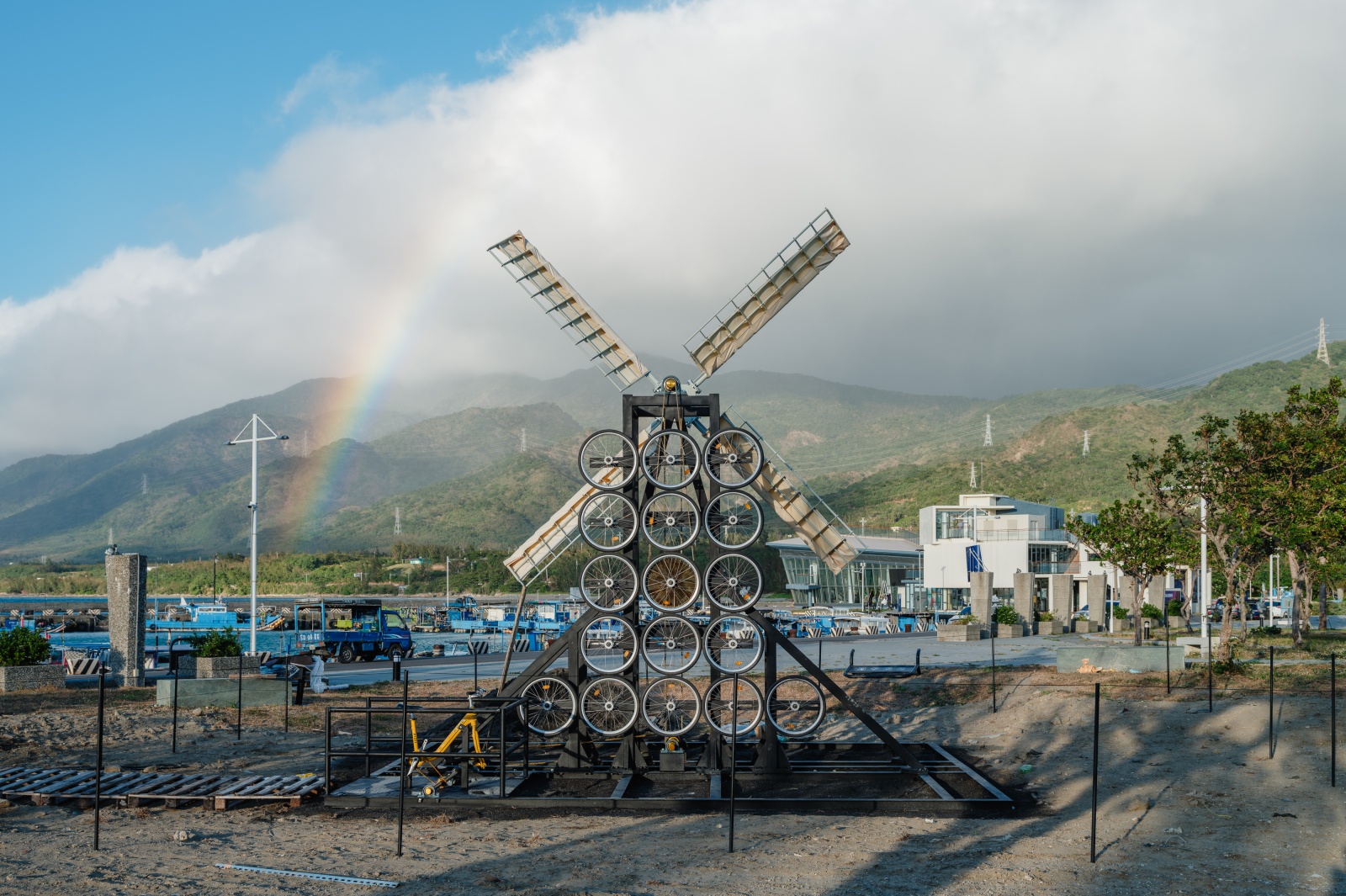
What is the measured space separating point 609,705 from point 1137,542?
3414 centimetres

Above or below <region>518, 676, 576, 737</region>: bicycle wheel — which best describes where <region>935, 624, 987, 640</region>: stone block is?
Result: below

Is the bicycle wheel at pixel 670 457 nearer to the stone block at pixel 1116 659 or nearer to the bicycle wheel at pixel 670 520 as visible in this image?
the bicycle wheel at pixel 670 520

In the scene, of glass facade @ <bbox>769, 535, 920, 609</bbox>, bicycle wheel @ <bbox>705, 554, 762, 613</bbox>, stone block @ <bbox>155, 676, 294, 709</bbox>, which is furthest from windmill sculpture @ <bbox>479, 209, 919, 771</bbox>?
glass facade @ <bbox>769, 535, 920, 609</bbox>

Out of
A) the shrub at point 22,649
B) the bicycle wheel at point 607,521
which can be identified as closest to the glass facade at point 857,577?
the shrub at point 22,649

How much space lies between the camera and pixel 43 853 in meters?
13.1

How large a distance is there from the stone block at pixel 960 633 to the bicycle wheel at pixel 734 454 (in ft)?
122

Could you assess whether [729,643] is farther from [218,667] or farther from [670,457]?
[218,667]

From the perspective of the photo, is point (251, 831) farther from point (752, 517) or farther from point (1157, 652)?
point (1157, 652)

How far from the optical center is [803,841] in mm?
14094

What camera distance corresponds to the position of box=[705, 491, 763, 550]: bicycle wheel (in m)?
17.9

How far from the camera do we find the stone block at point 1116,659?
3303 centimetres

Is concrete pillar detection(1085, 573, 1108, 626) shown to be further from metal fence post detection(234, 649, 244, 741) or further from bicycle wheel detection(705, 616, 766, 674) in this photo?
bicycle wheel detection(705, 616, 766, 674)

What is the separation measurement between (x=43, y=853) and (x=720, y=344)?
13.5 meters

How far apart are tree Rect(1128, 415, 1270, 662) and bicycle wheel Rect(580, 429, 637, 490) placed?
23.9 m
